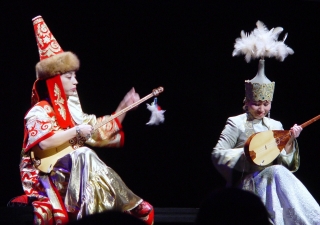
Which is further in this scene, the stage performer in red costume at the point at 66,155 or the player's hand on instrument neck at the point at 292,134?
the player's hand on instrument neck at the point at 292,134

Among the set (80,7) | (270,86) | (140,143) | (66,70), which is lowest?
(140,143)

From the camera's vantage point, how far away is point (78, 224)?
155 centimetres

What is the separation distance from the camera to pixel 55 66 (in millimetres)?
4102

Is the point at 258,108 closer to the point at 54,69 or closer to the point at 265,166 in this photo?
the point at 265,166

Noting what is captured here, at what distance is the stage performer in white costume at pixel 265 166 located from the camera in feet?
12.8

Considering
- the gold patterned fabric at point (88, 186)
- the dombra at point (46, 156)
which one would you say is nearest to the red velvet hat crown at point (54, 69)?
the dombra at point (46, 156)

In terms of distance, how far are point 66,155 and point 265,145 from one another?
1.21 meters

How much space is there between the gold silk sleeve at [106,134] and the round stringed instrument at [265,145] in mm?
868

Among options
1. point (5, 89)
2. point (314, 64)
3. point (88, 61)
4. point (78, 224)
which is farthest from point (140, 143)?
point (78, 224)

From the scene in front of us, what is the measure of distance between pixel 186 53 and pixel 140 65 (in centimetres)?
40

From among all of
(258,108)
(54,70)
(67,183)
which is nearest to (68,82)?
(54,70)

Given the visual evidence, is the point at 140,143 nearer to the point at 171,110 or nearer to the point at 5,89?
the point at 171,110

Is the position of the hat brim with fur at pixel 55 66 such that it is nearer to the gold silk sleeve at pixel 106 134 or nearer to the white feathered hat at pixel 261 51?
the gold silk sleeve at pixel 106 134

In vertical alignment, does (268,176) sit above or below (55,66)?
below
